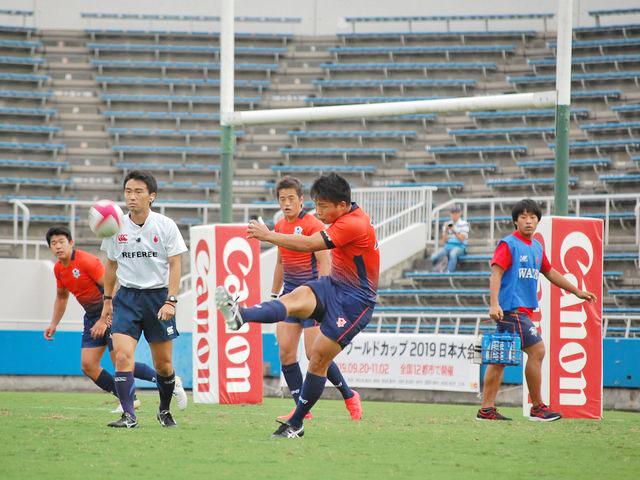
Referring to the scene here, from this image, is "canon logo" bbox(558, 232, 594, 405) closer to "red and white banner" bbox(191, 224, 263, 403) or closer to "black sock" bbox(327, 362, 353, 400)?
"black sock" bbox(327, 362, 353, 400)

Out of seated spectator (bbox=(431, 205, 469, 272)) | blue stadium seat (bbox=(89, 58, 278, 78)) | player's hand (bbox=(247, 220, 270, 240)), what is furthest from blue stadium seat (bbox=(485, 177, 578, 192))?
player's hand (bbox=(247, 220, 270, 240))

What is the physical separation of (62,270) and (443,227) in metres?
10.7

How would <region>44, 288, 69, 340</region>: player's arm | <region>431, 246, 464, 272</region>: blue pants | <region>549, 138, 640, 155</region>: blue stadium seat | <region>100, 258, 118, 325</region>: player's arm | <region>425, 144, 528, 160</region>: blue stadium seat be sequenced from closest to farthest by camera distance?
<region>100, 258, 118, 325</region>: player's arm < <region>44, 288, 69, 340</region>: player's arm < <region>431, 246, 464, 272</region>: blue pants < <region>549, 138, 640, 155</region>: blue stadium seat < <region>425, 144, 528, 160</region>: blue stadium seat

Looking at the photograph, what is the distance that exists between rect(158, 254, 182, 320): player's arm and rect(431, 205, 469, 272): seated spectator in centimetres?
1112

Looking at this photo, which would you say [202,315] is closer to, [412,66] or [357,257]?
[357,257]

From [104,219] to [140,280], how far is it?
57 cm

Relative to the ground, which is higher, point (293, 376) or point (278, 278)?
point (278, 278)

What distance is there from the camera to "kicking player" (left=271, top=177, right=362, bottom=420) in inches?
384

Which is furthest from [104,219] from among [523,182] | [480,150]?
[480,150]

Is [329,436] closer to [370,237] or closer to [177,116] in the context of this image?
[370,237]

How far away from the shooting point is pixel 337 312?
7.52m

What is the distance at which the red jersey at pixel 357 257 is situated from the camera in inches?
296

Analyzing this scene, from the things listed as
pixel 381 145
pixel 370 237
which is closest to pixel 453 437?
pixel 370 237

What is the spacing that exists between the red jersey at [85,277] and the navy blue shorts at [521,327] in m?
3.88
